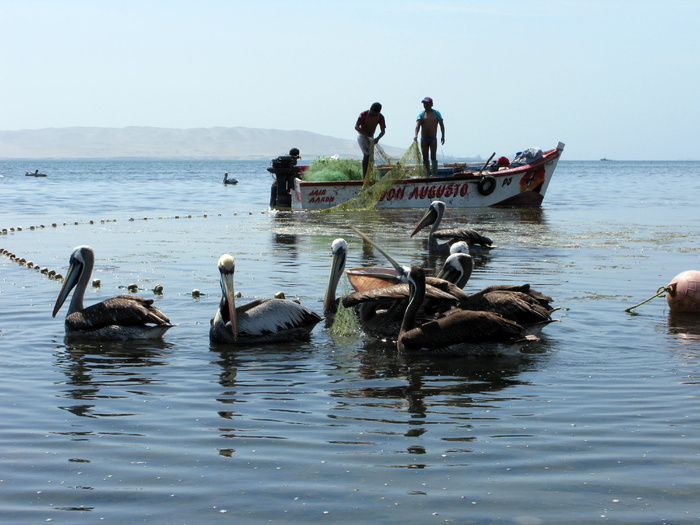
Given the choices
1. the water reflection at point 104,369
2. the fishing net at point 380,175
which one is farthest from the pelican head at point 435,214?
the water reflection at point 104,369

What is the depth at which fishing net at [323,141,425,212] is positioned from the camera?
71.5ft

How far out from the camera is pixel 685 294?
910 cm

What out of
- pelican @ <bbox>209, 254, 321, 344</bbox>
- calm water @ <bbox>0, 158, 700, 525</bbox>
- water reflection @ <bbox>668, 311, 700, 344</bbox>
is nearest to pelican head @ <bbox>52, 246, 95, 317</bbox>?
calm water @ <bbox>0, 158, 700, 525</bbox>

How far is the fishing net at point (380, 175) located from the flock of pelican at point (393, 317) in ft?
43.3

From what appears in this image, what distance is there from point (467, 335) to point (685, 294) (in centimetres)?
299

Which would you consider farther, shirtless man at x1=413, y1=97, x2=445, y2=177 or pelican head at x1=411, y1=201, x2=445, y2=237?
shirtless man at x1=413, y1=97, x2=445, y2=177

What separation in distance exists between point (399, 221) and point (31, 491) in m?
16.1

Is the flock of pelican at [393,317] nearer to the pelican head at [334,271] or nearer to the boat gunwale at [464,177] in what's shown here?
the pelican head at [334,271]

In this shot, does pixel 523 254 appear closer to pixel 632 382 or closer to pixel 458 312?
pixel 458 312

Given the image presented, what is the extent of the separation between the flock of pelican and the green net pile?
15339mm

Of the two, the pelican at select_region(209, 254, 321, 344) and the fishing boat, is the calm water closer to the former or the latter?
the pelican at select_region(209, 254, 321, 344)

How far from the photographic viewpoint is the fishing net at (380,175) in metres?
21.8

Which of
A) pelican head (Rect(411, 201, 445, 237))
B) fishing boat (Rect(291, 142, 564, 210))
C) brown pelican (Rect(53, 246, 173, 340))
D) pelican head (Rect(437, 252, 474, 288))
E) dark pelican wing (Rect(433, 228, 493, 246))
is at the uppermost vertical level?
fishing boat (Rect(291, 142, 564, 210))

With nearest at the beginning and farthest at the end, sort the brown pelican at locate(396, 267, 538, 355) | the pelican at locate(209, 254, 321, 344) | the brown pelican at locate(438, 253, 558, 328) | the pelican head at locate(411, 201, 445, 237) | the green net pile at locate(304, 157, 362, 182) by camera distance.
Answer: the brown pelican at locate(396, 267, 538, 355) < the brown pelican at locate(438, 253, 558, 328) < the pelican at locate(209, 254, 321, 344) < the pelican head at locate(411, 201, 445, 237) < the green net pile at locate(304, 157, 362, 182)
